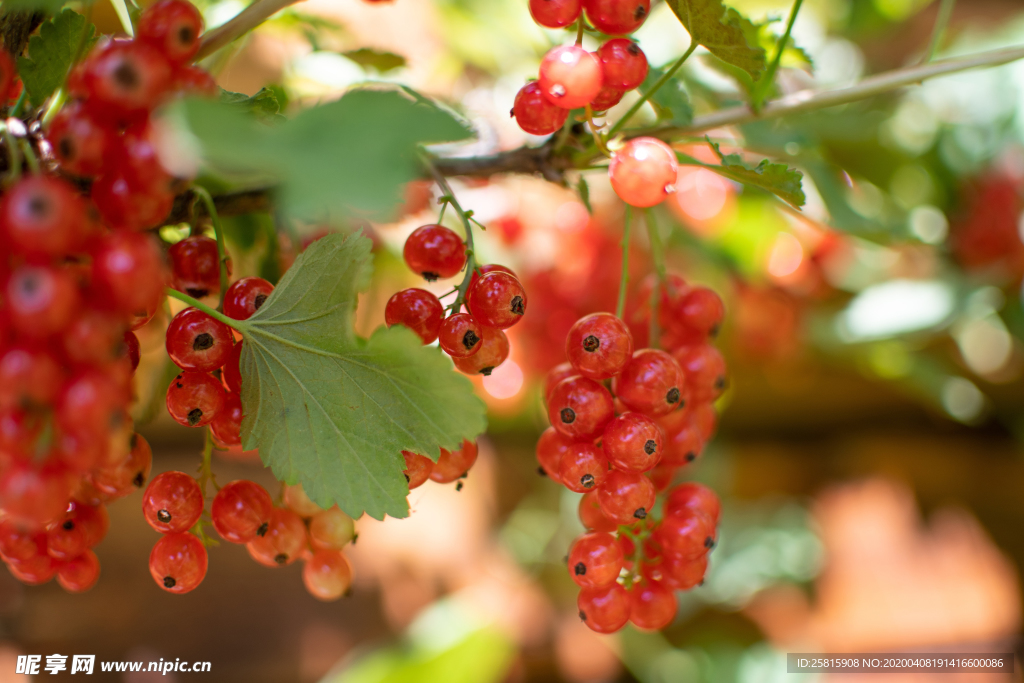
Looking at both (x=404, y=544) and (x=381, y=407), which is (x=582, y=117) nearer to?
(x=381, y=407)

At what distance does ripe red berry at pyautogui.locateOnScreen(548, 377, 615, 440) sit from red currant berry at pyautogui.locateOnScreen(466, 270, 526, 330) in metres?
0.06

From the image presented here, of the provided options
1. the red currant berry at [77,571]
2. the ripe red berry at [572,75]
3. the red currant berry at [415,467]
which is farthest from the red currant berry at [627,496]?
the red currant berry at [77,571]

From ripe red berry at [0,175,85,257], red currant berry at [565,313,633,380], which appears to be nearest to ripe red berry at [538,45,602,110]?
red currant berry at [565,313,633,380]

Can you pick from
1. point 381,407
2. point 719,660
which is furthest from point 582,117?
point 719,660

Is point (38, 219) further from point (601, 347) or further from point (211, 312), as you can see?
point (601, 347)

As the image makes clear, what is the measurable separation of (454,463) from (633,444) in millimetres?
102

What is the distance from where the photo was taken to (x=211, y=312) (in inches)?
12.6

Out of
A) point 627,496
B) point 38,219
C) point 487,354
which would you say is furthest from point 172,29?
point 627,496

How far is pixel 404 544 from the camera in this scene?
0.82m

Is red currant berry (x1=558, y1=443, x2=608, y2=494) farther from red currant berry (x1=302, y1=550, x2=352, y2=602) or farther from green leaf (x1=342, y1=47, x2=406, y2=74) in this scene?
green leaf (x1=342, y1=47, x2=406, y2=74)

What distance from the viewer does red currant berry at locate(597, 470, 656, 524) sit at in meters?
0.35

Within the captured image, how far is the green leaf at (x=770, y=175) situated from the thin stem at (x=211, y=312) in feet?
0.88

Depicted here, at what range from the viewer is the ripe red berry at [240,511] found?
14.3 inches

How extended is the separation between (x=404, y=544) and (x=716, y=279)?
0.56 m
